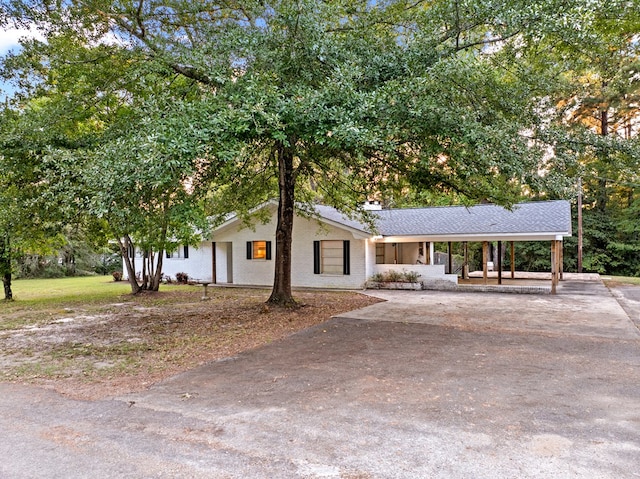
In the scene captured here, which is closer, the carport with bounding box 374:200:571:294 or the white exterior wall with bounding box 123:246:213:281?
the carport with bounding box 374:200:571:294

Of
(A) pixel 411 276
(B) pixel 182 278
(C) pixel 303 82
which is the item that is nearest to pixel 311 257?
(A) pixel 411 276

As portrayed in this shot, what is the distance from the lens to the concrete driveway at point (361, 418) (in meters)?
3.13

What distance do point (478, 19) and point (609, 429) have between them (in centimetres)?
614

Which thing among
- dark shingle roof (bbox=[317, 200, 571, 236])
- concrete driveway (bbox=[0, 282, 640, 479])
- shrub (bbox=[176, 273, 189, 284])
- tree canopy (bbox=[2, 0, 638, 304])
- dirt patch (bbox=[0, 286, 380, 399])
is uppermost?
tree canopy (bbox=[2, 0, 638, 304])

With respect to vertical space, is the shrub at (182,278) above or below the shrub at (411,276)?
below

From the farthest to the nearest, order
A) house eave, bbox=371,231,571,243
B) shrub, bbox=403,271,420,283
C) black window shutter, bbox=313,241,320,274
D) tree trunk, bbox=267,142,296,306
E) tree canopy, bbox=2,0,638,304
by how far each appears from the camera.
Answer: black window shutter, bbox=313,241,320,274 → shrub, bbox=403,271,420,283 → house eave, bbox=371,231,571,243 → tree trunk, bbox=267,142,296,306 → tree canopy, bbox=2,0,638,304

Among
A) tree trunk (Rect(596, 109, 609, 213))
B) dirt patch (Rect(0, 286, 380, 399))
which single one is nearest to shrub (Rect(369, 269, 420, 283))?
dirt patch (Rect(0, 286, 380, 399))

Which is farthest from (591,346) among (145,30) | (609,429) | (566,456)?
(145,30)

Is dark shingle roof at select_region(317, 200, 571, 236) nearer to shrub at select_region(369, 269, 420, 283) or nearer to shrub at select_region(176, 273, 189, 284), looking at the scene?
shrub at select_region(369, 269, 420, 283)

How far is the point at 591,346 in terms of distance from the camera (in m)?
7.01

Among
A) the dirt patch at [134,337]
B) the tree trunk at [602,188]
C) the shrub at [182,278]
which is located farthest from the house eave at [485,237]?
the tree trunk at [602,188]

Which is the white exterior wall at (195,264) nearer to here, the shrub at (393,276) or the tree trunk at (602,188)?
the shrub at (393,276)

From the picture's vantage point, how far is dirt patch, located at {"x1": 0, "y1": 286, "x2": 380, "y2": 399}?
5.63 metres

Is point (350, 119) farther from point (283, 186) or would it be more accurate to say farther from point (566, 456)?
point (283, 186)
